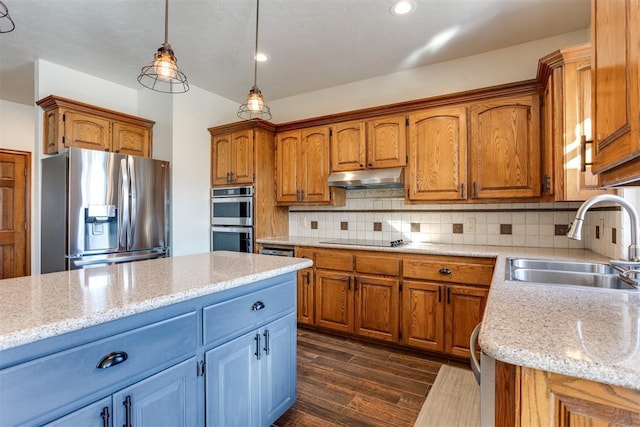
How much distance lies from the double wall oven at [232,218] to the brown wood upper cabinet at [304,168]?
42 cm

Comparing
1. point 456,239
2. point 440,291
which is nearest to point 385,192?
point 456,239

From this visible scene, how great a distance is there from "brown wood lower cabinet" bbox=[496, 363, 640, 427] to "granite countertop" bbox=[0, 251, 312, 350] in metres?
1.07

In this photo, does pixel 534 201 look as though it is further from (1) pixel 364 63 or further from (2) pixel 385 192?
(1) pixel 364 63

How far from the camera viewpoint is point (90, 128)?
10.6 feet

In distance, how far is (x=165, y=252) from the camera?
3.42 metres

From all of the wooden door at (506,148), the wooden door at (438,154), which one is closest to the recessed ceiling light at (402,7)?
the wooden door at (438,154)

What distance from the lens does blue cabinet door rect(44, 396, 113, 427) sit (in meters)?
0.90

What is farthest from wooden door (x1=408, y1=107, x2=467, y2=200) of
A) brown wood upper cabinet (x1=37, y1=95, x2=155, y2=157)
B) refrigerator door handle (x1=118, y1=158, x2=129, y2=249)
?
brown wood upper cabinet (x1=37, y1=95, x2=155, y2=157)

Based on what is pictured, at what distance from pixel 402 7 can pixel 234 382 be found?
103 inches

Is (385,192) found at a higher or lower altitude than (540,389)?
higher

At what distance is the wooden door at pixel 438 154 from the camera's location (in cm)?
274

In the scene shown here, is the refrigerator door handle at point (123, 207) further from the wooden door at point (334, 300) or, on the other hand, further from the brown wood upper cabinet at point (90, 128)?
the wooden door at point (334, 300)

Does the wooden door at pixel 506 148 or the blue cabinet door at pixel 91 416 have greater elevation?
the wooden door at pixel 506 148

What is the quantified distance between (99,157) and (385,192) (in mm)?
2795
